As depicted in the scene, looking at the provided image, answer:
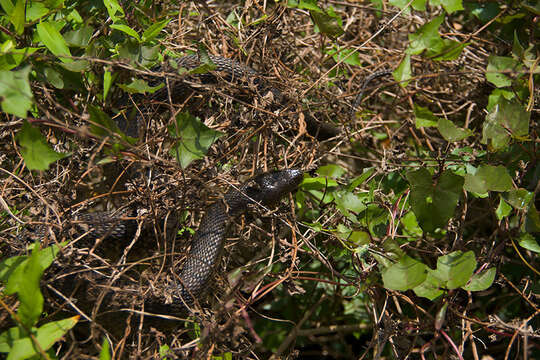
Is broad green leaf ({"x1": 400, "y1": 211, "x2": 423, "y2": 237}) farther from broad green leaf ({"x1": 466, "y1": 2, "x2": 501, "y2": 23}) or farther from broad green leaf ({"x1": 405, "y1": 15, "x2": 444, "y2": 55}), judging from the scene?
broad green leaf ({"x1": 466, "y1": 2, "x2": 501, "y2": 23})

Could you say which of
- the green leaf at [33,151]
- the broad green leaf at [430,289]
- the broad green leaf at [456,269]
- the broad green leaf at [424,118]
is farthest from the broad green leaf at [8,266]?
the broad green leaf at [424,118]

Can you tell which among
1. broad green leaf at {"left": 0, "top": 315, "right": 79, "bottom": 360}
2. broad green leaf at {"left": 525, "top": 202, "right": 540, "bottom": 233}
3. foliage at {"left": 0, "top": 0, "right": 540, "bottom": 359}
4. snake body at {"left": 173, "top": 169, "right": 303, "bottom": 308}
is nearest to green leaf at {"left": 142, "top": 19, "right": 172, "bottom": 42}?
foliage at {"left": 0, "top": 0, "right": 540, "bottom": 359}

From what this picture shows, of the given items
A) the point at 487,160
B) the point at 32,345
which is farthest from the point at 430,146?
the point at 32,345

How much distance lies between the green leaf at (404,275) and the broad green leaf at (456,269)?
16 centimetres

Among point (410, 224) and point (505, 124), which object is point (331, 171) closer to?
point (410, 224)

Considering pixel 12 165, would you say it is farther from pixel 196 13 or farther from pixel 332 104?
pixel 332 104

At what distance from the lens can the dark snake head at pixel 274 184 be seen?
2.94 metres

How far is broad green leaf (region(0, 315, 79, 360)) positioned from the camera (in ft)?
5.99

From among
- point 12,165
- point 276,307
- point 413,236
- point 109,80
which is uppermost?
point 109,80

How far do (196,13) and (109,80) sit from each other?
1016 mm

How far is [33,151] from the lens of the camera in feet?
6.46

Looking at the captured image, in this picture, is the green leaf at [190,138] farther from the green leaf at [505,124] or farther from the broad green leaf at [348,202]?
the green leaf at [505,124]

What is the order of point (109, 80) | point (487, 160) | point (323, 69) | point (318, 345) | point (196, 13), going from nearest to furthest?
1. point (109, 80)
2. point (487, 160)
3. point (196, 13)
4. point (323, 69)
5. point (318, 345)

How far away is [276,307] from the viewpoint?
3510mm
